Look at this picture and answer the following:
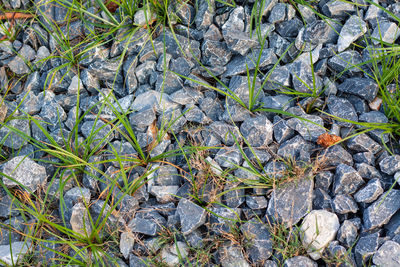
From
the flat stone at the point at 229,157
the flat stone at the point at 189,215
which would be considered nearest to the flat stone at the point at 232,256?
the flat stone at the point at 189,215

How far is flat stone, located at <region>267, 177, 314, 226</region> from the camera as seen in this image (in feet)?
5.82

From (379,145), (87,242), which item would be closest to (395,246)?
(379,145)

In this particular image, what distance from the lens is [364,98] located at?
77.8 inches

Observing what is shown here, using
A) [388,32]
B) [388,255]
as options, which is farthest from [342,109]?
[388,255]

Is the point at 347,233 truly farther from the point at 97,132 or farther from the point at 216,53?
the point at 97,132

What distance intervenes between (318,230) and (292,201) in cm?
16

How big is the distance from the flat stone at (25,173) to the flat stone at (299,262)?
1194mm

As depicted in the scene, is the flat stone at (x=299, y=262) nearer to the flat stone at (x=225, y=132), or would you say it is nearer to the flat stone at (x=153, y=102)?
the flat stone at (x=225, y=132)

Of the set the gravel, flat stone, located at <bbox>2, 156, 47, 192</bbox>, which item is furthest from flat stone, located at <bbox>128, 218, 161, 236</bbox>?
flat stone, located at <bbox>2, 156, 47, 192</bbox>

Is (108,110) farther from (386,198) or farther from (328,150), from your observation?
(386,198)

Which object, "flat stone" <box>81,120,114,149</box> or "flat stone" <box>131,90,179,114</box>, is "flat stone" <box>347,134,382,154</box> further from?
"flat stone" <box>81,120,114,149</box>

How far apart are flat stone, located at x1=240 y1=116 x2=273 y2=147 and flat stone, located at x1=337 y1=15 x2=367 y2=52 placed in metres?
0.55

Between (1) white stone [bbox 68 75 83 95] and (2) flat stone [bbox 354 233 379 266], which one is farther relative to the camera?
(1) white stone [bbox 68 75 83 95]

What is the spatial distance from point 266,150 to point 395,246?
2.18ft
